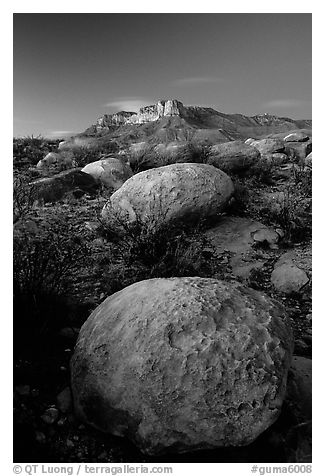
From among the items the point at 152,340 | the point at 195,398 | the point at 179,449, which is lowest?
the point at 179,449

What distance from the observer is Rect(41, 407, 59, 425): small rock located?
245 cm

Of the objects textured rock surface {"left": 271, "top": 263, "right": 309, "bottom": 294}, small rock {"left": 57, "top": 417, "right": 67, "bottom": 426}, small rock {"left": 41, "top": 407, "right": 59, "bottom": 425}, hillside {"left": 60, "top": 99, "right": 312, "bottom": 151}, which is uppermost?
hillside {"left": 60, "top": 99, "right": 312, "bottom": 151}

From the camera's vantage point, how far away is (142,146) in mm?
6949

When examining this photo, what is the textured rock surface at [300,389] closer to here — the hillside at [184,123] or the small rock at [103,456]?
the small rock at [103,456]

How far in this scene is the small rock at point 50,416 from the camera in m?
2.45

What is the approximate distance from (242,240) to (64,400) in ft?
10.4

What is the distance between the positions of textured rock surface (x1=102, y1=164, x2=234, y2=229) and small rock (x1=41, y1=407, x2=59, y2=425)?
2.78 meters

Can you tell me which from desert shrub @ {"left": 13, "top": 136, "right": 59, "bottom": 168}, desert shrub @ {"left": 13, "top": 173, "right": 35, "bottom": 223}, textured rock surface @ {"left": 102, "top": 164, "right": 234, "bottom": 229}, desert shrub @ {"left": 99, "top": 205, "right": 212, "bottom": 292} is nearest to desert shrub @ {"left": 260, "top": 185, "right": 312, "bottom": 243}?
textured rock surface @ {"left": 102, "top": 164, "right": 234, "bottom": 229}

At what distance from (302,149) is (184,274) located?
737 cm

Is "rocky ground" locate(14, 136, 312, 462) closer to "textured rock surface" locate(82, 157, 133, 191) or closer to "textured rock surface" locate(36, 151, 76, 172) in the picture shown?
"textured rock surface" locate(82, 157, 133, 191)

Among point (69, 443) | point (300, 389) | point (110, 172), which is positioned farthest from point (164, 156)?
point (69, 443)

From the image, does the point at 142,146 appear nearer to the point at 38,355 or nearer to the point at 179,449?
the point at 38,355

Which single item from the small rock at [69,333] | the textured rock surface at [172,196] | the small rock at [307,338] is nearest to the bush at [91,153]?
the textured rock surface at [172,196]
